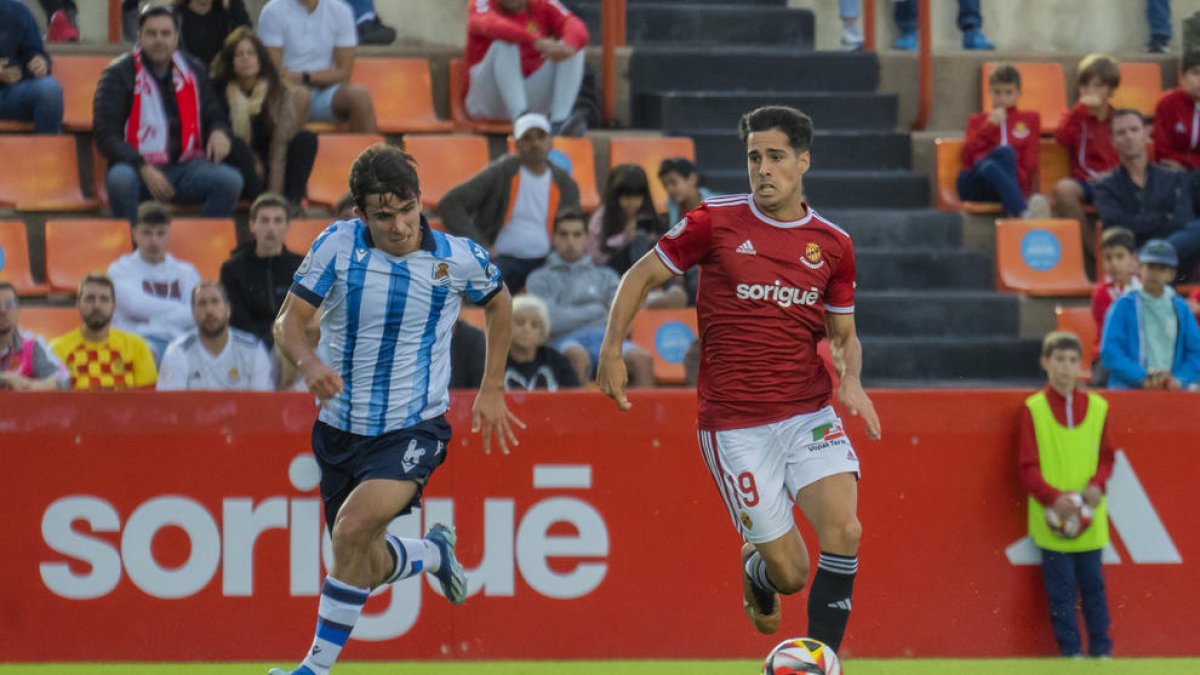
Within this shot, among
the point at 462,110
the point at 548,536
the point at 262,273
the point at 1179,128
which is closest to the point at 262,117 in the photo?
the point at 262,273

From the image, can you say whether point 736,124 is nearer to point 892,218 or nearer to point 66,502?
point 892,218

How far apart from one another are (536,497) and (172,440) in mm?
1758

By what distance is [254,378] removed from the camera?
34.3ft

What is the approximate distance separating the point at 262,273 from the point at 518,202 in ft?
5.82

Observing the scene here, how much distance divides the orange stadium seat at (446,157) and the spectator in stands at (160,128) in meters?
1.42

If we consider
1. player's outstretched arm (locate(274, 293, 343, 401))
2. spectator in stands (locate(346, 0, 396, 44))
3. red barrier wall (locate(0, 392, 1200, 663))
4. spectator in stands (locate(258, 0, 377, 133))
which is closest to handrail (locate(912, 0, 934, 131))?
spectator in stands (locate(346, 0, 396, 44))

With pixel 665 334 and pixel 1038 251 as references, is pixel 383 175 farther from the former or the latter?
pixel 1038 251

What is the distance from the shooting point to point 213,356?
10461mm

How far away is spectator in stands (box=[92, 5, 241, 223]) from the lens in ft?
39.3

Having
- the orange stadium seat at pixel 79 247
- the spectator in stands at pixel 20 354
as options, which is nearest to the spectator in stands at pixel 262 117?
the orange stadium seat at pixel 79 247

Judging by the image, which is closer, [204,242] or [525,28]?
[204,242]

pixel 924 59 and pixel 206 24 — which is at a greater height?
pixel 206 24

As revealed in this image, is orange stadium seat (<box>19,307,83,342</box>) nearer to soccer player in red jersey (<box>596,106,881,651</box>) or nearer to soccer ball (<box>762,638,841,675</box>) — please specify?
soccer player in red jersey (<box>596,106,881,651</box>)

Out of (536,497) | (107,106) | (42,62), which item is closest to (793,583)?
(536,497)
